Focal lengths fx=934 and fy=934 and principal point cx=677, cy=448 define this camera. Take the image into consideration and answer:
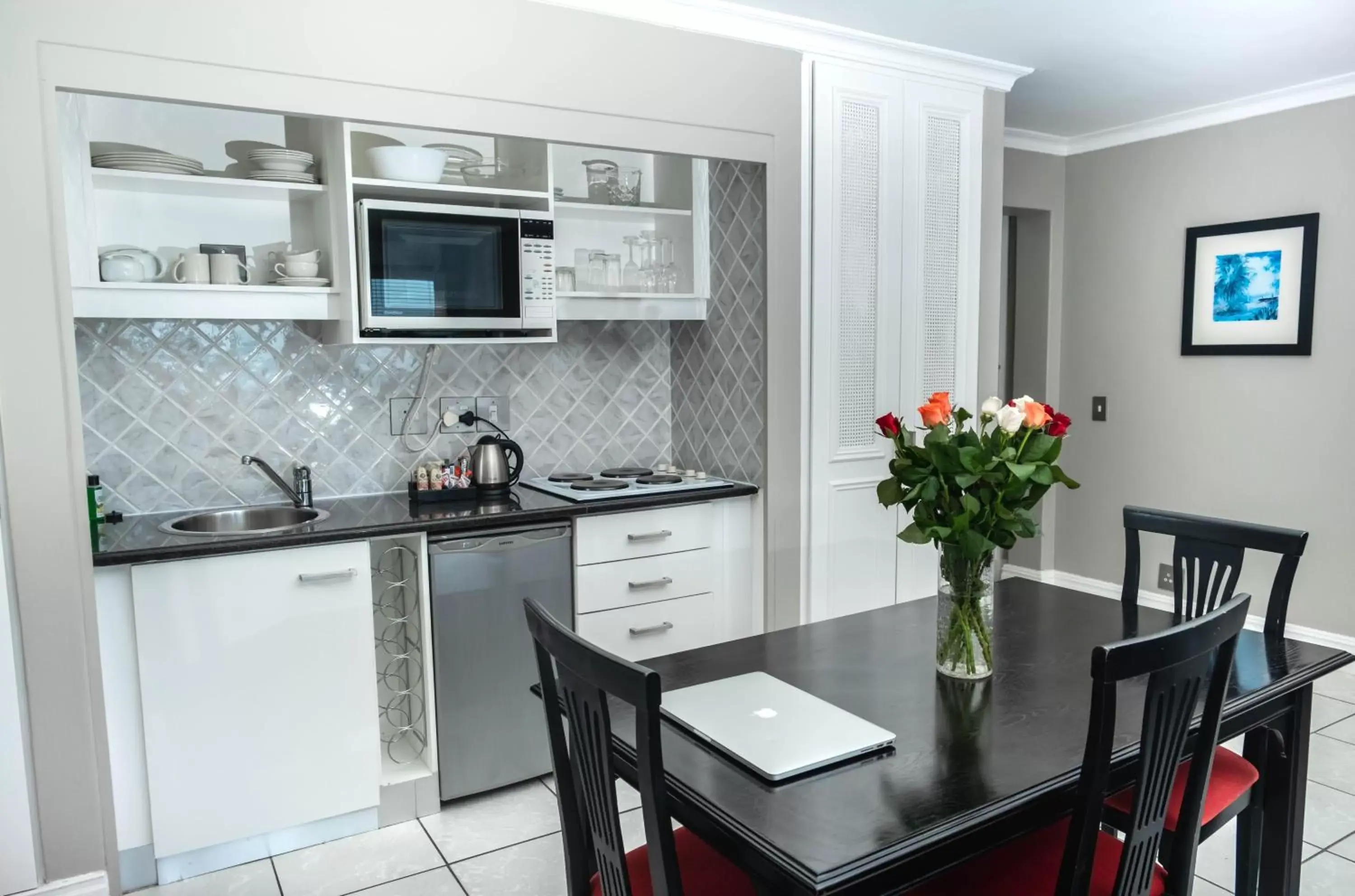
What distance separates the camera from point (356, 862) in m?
2.57

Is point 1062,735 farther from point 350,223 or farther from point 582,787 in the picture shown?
point 350,223

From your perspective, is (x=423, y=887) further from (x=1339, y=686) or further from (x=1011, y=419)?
(x=1339, y=686)

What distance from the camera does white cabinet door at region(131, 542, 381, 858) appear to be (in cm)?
240

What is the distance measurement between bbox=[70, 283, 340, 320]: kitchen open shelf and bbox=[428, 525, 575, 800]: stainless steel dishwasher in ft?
2.70

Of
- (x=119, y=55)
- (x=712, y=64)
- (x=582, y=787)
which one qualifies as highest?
(x=712, y=64)

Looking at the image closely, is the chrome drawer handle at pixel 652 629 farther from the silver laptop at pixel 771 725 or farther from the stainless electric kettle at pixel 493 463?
the silver laptop at pixel 771 725

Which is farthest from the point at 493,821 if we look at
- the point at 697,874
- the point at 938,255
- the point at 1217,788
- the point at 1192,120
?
the point at 1192,120

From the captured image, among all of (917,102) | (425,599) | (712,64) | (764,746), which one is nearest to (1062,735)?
(764,746)

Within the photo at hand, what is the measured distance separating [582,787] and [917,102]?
2.90 meters

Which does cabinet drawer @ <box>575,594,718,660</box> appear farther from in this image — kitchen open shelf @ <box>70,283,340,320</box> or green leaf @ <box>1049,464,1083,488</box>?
green leaf @ <box>1049,464,1083,488</box>

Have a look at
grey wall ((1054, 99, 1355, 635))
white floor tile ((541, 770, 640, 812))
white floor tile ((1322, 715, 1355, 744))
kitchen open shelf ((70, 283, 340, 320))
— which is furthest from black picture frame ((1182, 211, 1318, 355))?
kitchen open shelf ((70, 283, 340, 320))

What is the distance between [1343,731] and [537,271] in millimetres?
3248

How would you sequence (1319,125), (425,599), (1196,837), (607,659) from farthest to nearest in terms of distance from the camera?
(1319,125)
(425,599)
(1196,837)
(607,659)

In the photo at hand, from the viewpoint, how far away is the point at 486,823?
2.76m
